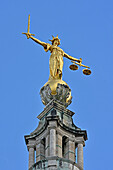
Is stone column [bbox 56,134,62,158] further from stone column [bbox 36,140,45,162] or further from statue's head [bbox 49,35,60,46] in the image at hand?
statue's head [bbox 49,35,60,46]

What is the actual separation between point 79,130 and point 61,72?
5268 mm

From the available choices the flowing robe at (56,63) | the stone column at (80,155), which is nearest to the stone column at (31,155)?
the stone column at (80,155)

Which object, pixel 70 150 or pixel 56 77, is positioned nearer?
pixel 70 150

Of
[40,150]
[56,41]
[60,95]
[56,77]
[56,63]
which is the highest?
[56,41]

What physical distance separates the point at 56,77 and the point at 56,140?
616 centimetres

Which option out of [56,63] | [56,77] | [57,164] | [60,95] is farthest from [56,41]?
[57,164]

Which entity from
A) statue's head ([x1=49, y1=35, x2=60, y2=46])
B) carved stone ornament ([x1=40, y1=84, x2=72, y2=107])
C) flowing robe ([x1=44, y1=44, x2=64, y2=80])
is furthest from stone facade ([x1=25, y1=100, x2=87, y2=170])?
statue's head ([x1=49, y1=35, x2=60, y2=46])

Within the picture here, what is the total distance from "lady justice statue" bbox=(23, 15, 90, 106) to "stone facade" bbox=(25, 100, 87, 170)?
3.10ft

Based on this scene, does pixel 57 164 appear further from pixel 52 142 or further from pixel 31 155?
pixel 31 155

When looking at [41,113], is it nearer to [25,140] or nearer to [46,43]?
[25,140]

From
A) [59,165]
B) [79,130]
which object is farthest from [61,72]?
[59,165]

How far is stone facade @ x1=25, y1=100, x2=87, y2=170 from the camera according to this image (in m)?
51.7

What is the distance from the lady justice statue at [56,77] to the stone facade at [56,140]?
95 centimetres

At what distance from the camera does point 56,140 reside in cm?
5303
